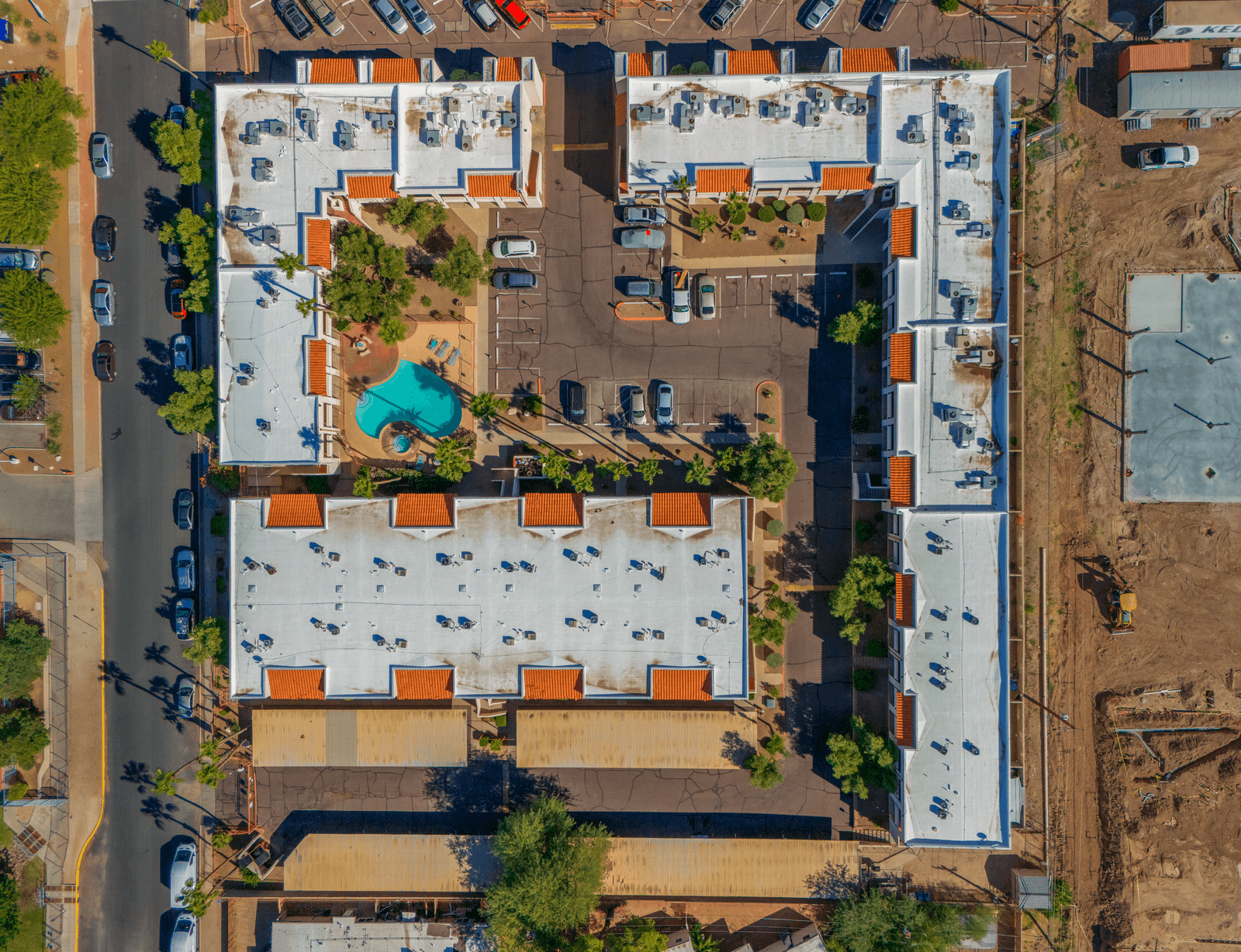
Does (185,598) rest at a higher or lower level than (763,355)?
lower

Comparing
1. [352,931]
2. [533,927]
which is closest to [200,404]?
[352,931]

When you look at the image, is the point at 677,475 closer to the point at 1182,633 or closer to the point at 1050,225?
the point at 1050,225

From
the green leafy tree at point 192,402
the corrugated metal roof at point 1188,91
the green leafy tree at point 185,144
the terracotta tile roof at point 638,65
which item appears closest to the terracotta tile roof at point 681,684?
the green leafy tree at point 192,402

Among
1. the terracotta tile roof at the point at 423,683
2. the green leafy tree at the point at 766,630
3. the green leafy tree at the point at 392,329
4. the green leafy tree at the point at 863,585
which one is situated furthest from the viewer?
the green leafy tree at the point at 766,630

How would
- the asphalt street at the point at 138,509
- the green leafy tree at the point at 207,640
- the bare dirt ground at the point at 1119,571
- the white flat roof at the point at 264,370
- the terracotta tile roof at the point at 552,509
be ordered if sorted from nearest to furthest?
the terracotta tile roof at the point at 552,509, the white flat roof at the point at 264,370, the green leafy tree at the point at 207,640, the bare dirt ground at the point at 1119,571, the asphalt street at the point at 138,509

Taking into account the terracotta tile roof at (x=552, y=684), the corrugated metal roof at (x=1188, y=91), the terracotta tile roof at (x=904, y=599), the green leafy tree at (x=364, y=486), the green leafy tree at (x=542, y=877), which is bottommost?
the green leafy tree at (x=542, y=877)

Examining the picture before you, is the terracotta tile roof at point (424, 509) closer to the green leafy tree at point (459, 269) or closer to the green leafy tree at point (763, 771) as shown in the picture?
the green leafy tree at point (459, 269)

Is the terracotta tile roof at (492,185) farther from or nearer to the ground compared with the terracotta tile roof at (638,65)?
nearer to the ground
